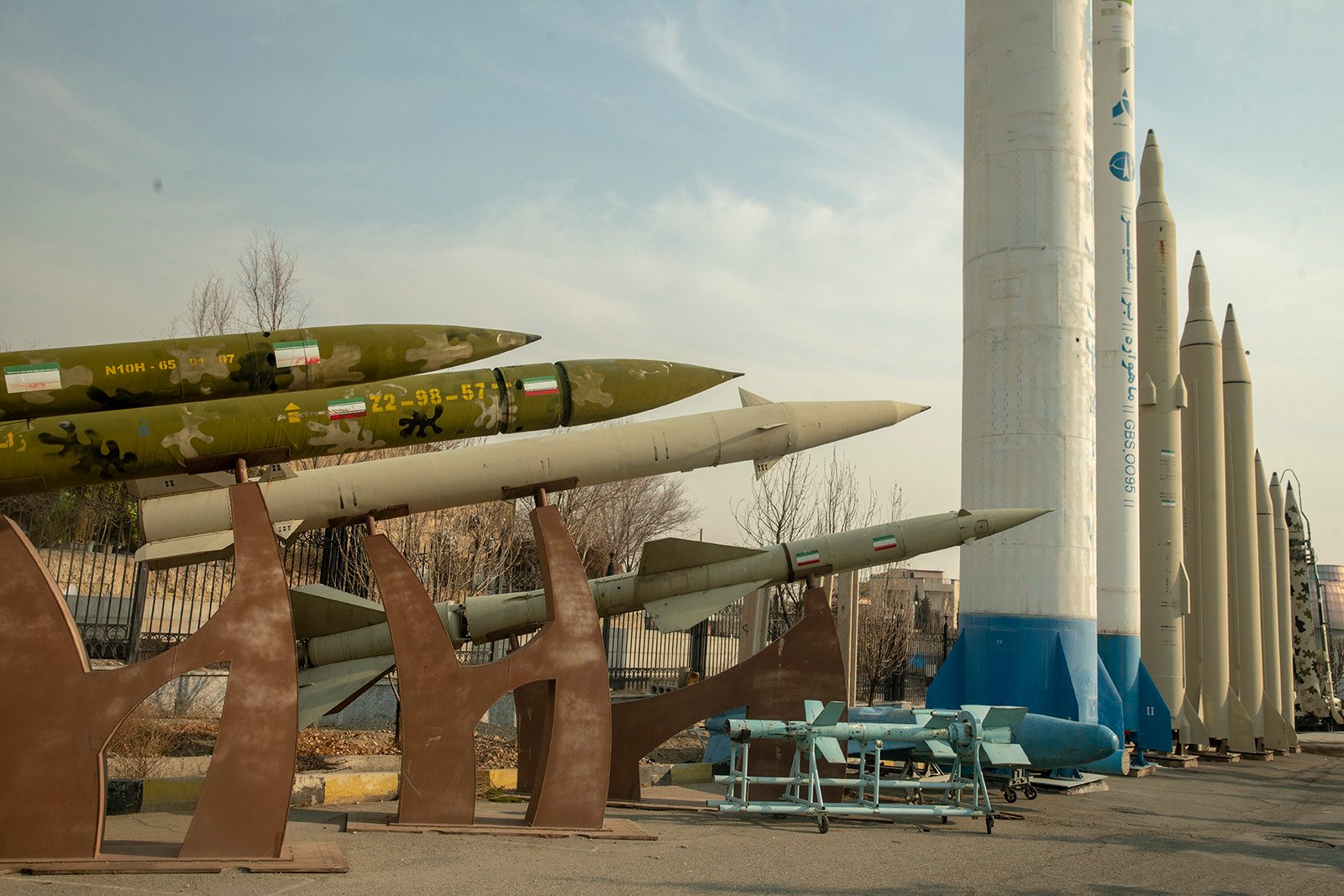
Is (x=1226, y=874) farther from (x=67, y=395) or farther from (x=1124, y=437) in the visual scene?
(x=1124, y=437)

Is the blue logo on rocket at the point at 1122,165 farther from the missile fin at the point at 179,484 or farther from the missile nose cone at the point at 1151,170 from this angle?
the missile fin at the point at 179,484

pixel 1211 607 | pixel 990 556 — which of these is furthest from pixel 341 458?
pixel 1211 607

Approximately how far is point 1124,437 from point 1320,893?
11126 millimetres

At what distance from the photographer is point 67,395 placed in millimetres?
7500

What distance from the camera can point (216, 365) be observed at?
25.6 feet

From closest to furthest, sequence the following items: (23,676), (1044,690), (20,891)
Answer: (20,891), (23,676), (1044,690)

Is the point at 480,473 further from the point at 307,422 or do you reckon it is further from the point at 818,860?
the point at 818,860

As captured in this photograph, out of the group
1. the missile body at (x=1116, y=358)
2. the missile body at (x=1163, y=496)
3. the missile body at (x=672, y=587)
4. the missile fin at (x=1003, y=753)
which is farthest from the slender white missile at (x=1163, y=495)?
the missile body at (x=672, y=587)

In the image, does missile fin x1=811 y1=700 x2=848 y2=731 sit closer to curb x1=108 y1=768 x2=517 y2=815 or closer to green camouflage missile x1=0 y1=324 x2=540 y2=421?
curb x1=108 y1=768 x2=517 y2=815

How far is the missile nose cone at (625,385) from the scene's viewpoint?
358 inches

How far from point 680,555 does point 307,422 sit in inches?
161

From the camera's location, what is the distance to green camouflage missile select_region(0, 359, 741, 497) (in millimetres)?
7555

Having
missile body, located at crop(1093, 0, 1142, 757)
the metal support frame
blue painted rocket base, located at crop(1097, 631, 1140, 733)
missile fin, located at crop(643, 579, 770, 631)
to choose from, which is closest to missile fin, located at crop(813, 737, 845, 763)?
the metal support frame

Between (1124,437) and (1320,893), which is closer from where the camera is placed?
(1320,893)
